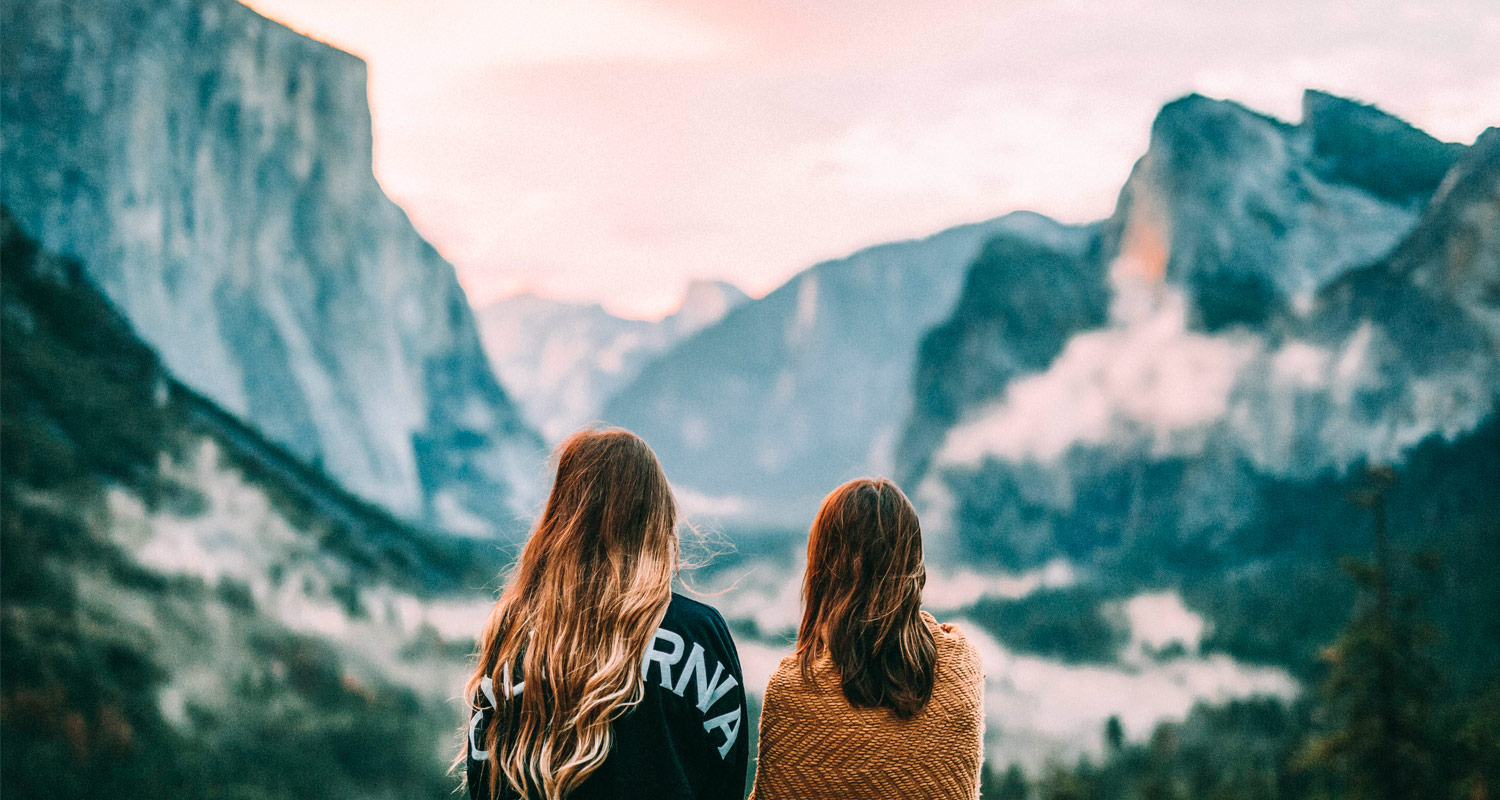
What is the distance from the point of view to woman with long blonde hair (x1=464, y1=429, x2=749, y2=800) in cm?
428

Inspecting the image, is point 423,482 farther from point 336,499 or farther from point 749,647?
point 749,647

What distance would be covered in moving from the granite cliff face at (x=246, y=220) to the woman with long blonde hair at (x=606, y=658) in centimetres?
7506

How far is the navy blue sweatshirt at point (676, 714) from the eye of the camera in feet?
14.4

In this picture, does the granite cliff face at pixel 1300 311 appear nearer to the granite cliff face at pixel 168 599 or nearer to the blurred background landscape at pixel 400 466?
the blurred background landscape at pixel 400 466

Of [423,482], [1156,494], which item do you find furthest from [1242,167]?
[423,482]

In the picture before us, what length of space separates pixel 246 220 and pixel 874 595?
3924 inches

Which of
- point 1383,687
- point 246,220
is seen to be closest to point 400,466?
point 246,220

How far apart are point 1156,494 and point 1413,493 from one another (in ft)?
232

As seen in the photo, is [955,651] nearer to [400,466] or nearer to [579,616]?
[579,616]

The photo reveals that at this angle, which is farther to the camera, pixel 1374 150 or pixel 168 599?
pixel 1374 150

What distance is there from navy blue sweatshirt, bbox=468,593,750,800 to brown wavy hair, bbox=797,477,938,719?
612mm

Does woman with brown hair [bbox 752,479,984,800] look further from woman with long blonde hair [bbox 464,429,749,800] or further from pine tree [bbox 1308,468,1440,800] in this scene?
pine tree [bbox 1308,468,1440,800]

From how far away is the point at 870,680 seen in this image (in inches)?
192

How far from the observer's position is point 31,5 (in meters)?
64.2
